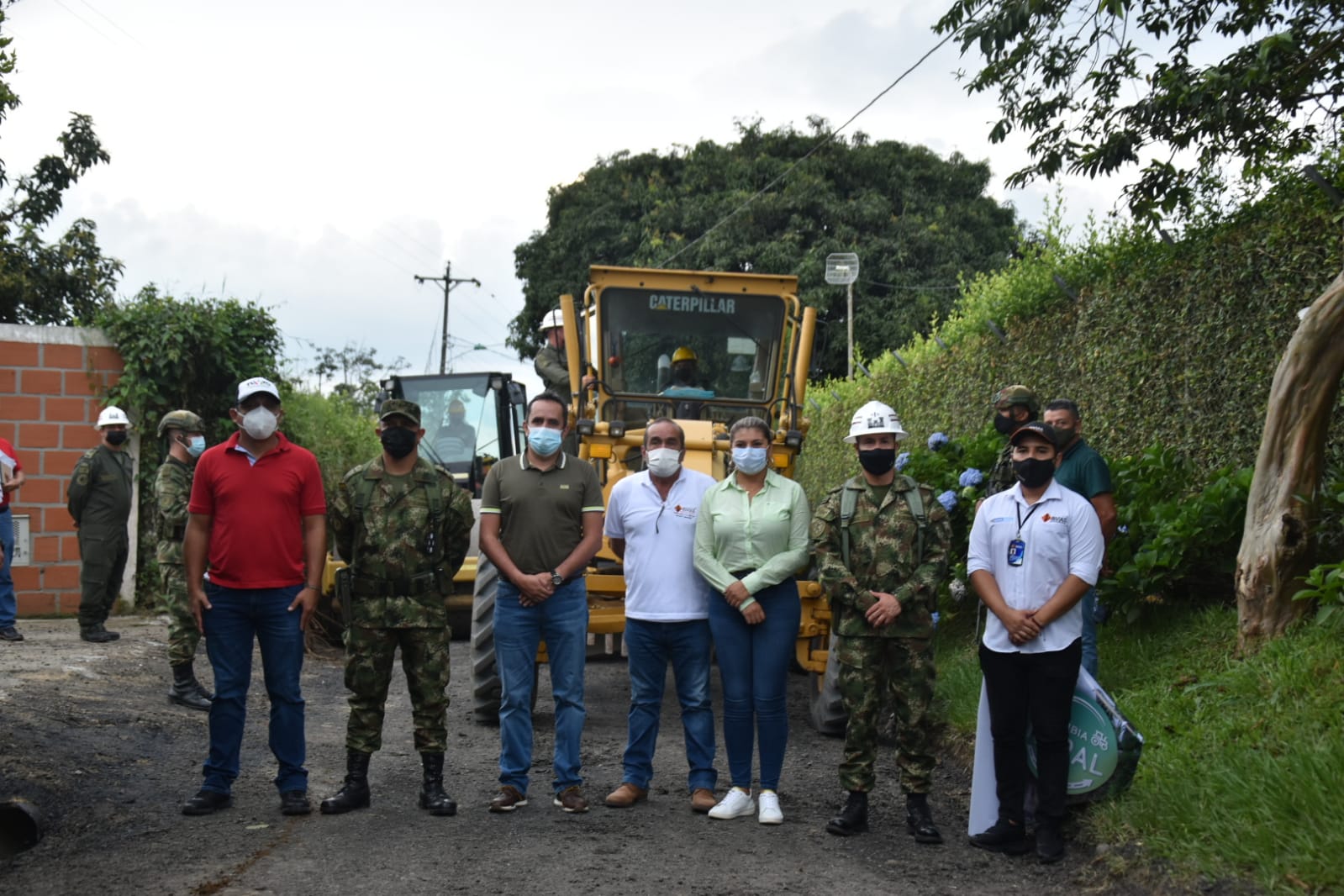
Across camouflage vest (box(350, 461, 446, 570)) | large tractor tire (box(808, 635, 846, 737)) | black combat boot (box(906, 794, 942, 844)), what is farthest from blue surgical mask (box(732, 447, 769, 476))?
large tractor tire (box(808, 635, 846, 737))

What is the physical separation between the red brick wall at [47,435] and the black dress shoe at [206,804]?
317 inches

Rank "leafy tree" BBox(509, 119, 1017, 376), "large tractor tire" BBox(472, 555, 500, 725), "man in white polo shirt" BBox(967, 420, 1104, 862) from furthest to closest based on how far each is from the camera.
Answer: "leafy tree" BBox(509, 119, 1017, 376), "large tractor tire" BBox(472, 555, 500, 725), "man in white polo shirt" BBox(967, 420, 1104, 862)

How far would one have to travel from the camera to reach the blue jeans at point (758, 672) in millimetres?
6418

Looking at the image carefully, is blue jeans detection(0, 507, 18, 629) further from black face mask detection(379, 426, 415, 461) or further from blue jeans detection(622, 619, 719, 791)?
blue jeans detection(622, 619, 719, 791)

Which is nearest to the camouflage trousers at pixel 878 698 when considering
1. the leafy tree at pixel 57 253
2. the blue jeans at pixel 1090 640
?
the blue jeans at pixel 1090 640

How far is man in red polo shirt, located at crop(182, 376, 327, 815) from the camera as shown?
6387mm

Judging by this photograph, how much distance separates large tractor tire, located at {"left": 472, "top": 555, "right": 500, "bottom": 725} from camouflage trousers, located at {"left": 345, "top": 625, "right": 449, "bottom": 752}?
6.13 ft

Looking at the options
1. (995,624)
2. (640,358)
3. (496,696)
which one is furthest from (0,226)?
(995,624)

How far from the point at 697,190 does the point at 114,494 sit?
23316 millimetres

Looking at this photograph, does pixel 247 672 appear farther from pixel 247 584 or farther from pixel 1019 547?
pixel 1019 547

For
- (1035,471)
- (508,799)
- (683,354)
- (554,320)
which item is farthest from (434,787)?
(554,320)

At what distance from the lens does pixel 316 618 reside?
12.5 meters

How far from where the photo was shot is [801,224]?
31156mm

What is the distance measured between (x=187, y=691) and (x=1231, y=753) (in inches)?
255
